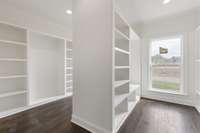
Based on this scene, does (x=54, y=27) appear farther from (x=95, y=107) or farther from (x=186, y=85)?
(x=186, y=85)

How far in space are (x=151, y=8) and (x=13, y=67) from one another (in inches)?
158

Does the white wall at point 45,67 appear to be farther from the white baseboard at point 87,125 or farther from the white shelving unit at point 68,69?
the white baseboard at point 87,125

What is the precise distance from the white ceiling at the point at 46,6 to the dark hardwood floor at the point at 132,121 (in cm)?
271

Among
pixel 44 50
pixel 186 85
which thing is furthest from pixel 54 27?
pixel 186 85

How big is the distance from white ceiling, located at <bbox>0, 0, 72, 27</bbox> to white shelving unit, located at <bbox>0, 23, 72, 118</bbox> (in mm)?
560

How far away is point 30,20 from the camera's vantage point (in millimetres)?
2914

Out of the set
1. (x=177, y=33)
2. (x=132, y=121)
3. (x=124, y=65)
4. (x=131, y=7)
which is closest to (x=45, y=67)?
(x=124, y=65)

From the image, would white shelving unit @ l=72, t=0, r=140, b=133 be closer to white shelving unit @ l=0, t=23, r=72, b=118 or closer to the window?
white shelving unit @ l=0, t=23, r=72, b=118

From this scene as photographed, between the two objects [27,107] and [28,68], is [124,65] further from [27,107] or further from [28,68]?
[27,107]

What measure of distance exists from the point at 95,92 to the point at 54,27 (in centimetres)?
293

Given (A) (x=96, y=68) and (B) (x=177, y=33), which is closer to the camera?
(A) (x=96, y=68)

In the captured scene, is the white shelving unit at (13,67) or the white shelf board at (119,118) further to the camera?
the white shelving unit at (13,67)

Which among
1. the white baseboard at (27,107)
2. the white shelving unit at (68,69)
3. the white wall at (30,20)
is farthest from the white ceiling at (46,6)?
the white baseboard at (27,107)

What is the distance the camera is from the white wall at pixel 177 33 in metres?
2.96
